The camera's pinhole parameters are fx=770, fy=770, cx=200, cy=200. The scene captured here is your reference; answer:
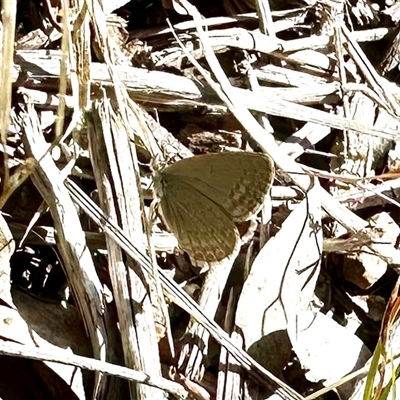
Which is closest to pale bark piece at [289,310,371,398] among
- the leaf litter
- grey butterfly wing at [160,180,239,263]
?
the leaf litter

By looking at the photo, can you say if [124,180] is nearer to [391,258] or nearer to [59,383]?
[59,383]

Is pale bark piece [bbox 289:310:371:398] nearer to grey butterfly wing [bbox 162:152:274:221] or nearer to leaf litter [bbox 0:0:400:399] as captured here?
leaf litter [bbox 0:0:400:399]

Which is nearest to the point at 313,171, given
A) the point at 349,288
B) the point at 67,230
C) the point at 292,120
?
the point at 292,120

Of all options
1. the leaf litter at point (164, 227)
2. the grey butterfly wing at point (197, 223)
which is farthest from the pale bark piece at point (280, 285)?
the grey butterfly wing at point (197, 223)

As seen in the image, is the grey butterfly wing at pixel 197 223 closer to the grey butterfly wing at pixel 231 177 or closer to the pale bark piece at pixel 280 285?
the grey butterfly wing at pixel 231 177

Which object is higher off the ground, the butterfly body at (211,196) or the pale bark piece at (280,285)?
the butterfly body at (211,196)
